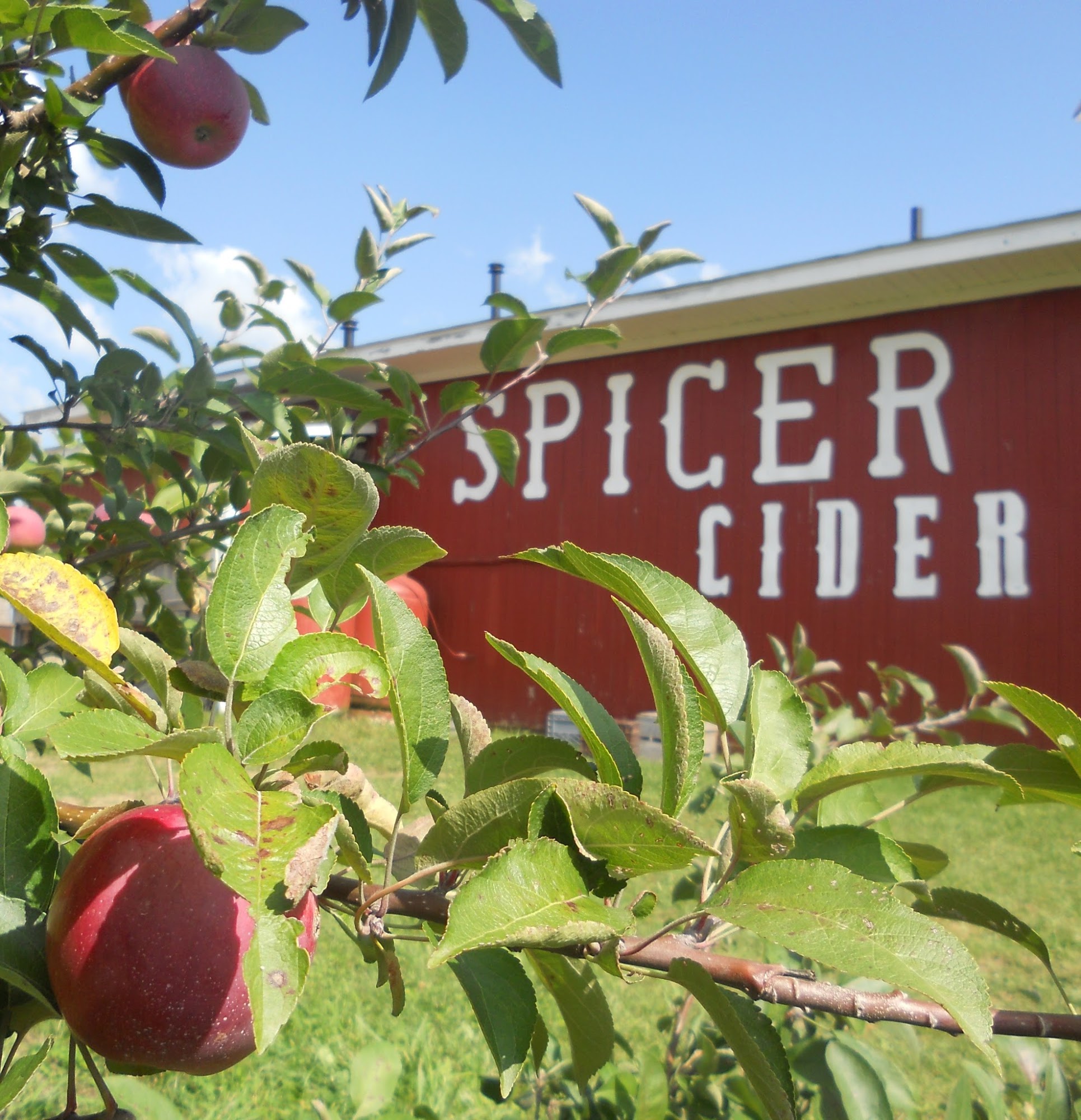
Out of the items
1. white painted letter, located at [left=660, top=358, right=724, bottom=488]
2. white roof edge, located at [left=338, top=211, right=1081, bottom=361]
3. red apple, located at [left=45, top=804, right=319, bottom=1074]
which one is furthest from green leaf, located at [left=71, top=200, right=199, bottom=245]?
white painted letter, located at [left=660, top=358, right=724, bottom=488]

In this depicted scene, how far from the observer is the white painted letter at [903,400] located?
265 inches

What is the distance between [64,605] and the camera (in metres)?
0.55

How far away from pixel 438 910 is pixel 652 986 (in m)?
3.18

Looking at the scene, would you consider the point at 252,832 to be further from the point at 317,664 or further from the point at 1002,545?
the point at 1002,545

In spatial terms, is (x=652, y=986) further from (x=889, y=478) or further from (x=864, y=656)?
(x=889, y=478)

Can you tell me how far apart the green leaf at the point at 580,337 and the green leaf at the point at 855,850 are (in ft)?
4.10

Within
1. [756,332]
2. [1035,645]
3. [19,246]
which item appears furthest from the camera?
[756,332]

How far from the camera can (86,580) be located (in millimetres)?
562

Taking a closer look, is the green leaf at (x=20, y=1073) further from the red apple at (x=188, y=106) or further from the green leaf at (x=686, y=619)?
the red apple at (x=188, y=106)

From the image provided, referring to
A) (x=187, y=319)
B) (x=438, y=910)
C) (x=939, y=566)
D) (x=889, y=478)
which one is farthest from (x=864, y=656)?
(x=438, y=910)

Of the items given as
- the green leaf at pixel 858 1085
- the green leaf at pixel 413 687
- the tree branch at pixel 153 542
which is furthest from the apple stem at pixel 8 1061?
the tree branch at pixel 153 542

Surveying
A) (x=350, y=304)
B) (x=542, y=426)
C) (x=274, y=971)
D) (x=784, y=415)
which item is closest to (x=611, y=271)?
(x=350, y=304)

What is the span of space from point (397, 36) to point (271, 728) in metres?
1.21

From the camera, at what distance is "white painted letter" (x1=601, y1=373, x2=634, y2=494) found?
314 inches
